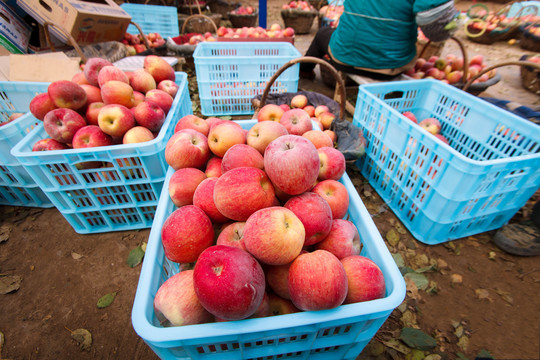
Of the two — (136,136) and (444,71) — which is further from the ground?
(136,136)

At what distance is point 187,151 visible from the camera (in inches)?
58.9

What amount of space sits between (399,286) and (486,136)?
2.44 metres

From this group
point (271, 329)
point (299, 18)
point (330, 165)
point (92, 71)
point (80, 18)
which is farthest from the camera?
point (299, 18)

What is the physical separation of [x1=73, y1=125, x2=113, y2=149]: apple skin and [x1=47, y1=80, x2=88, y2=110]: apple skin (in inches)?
11.6

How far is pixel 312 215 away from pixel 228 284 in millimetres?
482

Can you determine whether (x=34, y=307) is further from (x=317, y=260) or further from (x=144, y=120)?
(x=317, y=260)

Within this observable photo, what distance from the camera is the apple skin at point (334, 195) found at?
1338 millimetres

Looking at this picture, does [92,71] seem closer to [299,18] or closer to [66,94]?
[66,94]

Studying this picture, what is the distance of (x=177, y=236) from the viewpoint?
3.62 feet

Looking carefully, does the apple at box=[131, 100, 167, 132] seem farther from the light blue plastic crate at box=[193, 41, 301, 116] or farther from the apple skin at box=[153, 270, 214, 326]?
the light blue plastic crate at box=[193, 41, 301, 116]

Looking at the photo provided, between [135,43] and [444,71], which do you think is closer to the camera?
[444,71]

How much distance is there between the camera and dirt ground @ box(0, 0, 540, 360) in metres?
1.57

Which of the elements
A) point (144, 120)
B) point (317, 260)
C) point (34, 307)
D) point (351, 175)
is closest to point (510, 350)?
point (317, 260)

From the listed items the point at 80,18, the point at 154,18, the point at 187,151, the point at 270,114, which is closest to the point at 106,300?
the point at 187,151
